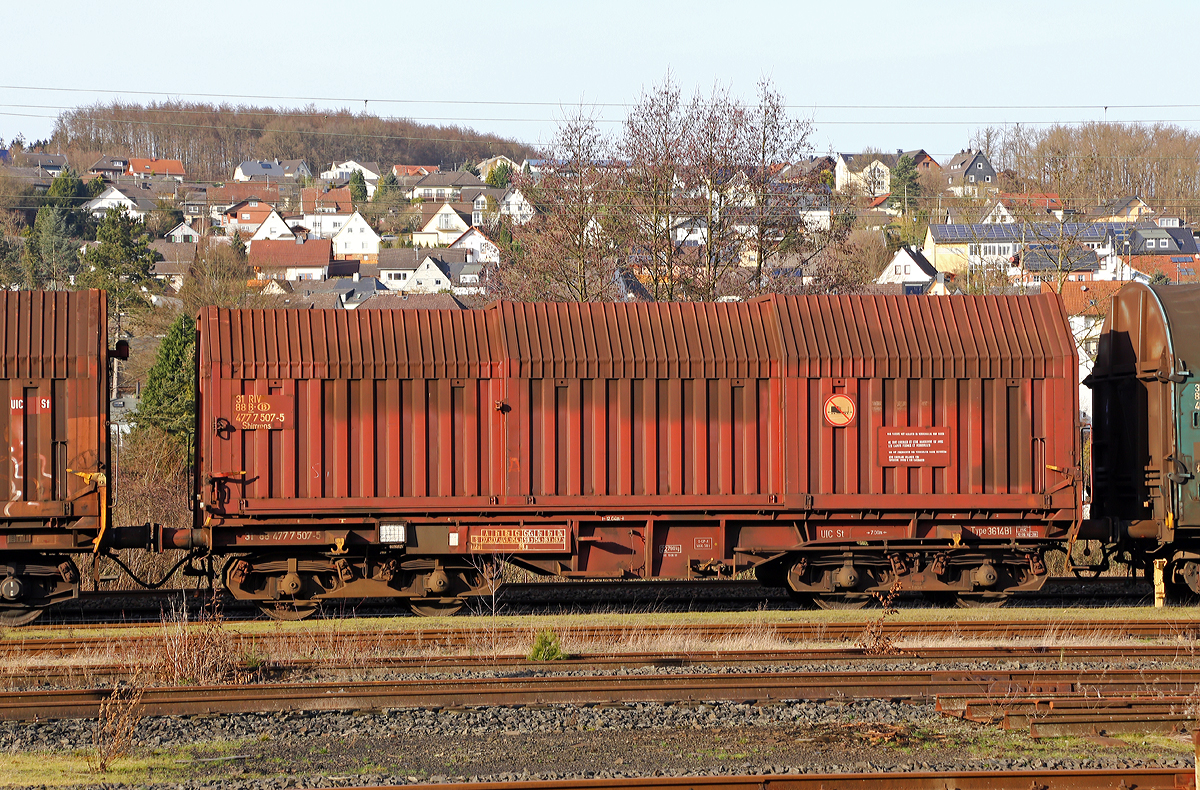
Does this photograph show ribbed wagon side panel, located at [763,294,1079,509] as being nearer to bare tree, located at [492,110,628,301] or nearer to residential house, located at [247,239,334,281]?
bare tree, located at [492,110,628,301]

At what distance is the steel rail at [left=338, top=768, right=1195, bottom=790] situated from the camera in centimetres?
753

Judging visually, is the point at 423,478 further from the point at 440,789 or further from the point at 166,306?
the point at 166,306

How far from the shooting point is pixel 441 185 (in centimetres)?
17888

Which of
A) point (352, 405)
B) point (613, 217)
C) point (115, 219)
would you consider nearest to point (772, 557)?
point (352, 405)

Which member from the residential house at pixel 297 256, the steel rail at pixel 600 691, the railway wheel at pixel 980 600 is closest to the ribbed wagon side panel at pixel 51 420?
the steel rail at pixel 600 691

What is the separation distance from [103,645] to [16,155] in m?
198

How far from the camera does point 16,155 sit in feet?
598

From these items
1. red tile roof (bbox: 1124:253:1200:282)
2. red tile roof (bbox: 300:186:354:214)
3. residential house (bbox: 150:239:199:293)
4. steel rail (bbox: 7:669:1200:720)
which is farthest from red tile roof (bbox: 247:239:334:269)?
steel rail (bbox: 7:669:1200:720)

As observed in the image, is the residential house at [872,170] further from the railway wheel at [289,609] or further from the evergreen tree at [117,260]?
the railway wheel at [289,609]

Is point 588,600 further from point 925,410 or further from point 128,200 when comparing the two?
point 128,200

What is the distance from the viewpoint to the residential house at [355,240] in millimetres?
136875

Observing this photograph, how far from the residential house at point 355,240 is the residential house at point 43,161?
239ft

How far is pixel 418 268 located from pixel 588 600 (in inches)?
3889

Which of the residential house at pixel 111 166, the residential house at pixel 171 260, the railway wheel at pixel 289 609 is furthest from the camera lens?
the residential house at pixel 111 166
